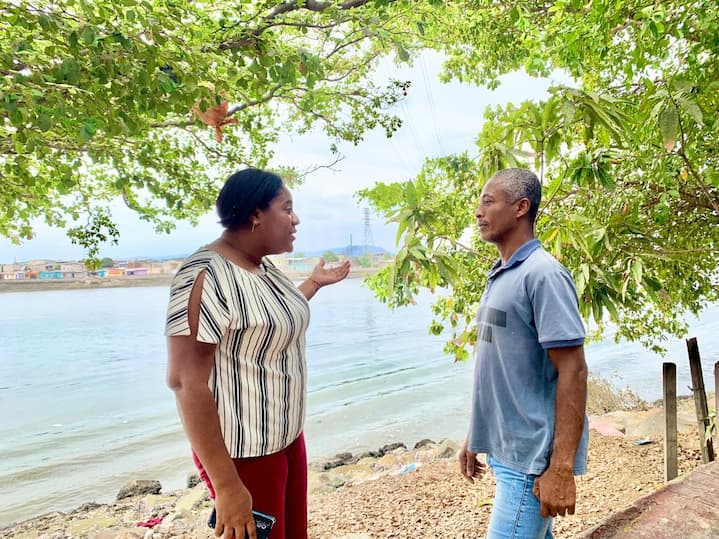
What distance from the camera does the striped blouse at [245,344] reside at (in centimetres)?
116

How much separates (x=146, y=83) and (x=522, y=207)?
4.22 ft

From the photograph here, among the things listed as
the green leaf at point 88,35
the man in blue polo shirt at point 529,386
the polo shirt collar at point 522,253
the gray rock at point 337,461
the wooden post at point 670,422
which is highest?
the green leaf at point 88,35

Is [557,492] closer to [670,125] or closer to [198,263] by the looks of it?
[198,263]

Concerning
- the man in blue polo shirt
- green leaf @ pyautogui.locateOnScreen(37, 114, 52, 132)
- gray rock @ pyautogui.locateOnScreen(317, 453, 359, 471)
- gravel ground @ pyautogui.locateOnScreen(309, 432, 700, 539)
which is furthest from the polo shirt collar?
gray rock @ pyautogui.locateOnScreen(317, 453, 359, 471)

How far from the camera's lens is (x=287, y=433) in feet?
4.31

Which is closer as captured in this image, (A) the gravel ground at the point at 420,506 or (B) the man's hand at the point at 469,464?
(B) the man's hand at the point at 469,464

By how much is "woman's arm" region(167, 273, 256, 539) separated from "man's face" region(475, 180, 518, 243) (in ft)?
2.58

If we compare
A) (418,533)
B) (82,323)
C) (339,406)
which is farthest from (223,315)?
(82,323)

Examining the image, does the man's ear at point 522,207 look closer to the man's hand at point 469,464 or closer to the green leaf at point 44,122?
the man's hand at point 469,464

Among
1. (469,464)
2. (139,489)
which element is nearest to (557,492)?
(469,464)

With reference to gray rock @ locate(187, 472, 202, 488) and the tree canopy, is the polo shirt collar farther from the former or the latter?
gray rock @ locate(187, 472, 202, 488)

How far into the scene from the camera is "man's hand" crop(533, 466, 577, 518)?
4.06 ft

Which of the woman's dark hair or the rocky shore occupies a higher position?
the woman's dark hair

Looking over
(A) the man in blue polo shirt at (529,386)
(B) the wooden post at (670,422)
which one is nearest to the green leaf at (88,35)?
(A) the man in blue polo shirt at (529,386)
